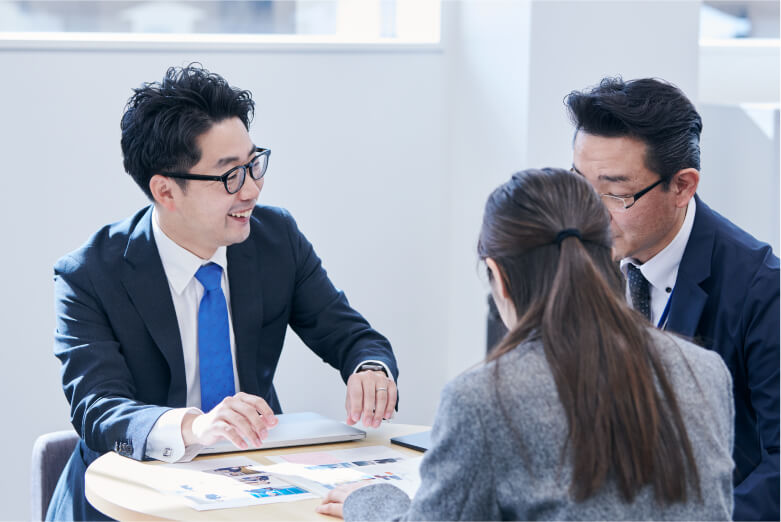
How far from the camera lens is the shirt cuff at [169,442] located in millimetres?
1875

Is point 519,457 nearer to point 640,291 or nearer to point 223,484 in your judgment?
point 223,484

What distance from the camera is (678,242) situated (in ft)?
6.63

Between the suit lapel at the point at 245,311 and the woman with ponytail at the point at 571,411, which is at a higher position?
the woman with ponytail at the point at 571,411

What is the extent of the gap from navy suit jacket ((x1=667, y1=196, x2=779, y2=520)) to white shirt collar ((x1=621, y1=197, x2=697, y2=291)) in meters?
0.03

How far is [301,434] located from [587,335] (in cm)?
99

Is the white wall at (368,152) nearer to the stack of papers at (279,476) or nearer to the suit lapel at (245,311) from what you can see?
the suit lapel at (245,311)

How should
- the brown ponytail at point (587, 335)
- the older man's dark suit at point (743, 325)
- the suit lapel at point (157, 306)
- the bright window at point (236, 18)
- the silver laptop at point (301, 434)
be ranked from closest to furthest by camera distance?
1. the brown ponytail at point (587, 335)
2. the older man's dark suit at point (743, 325)
3. the silver laptop at point (301, 434)
4. the suit lapel at point (157, 306)
5. the bright window at point (236, 18)

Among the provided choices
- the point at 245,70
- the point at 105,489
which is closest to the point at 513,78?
the point at 245,70

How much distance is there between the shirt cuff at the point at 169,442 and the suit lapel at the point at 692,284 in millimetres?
1006

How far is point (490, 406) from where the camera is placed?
1185 mm

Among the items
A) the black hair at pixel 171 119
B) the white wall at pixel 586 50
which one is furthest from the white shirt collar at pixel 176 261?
the white wall at pixel 586 50

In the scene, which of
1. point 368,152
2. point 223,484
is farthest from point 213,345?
point 368,152

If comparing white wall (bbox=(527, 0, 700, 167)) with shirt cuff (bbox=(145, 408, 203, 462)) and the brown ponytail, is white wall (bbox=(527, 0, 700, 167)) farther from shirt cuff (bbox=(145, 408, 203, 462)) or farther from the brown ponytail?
the brown ponytail

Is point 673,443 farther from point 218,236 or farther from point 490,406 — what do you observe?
point 218,236
